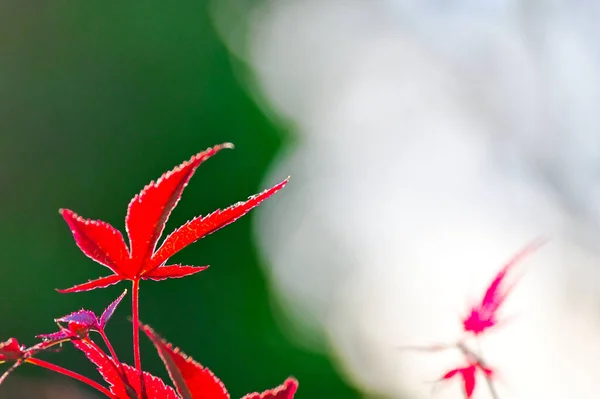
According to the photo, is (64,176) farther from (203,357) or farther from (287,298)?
(287,298)

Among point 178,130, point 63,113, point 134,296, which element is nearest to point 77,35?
point 63,113

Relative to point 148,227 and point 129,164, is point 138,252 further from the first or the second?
point 129,164

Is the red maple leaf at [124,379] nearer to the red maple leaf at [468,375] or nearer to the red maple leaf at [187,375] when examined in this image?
the red maple leaf at [187,375]

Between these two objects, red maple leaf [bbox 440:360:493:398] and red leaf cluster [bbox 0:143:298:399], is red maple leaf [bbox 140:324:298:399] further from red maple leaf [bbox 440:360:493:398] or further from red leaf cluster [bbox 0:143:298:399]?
red maple leaf [bbox 440:360:493:398]

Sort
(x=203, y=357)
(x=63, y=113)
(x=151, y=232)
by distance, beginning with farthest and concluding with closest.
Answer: (x=63, y=113) < (x=203, y=357) < (x=151, y=232)

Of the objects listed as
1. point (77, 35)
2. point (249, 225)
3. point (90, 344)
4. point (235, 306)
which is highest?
point (77, 35)

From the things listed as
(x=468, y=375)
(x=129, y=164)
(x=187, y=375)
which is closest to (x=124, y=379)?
(x=187, y=375)
